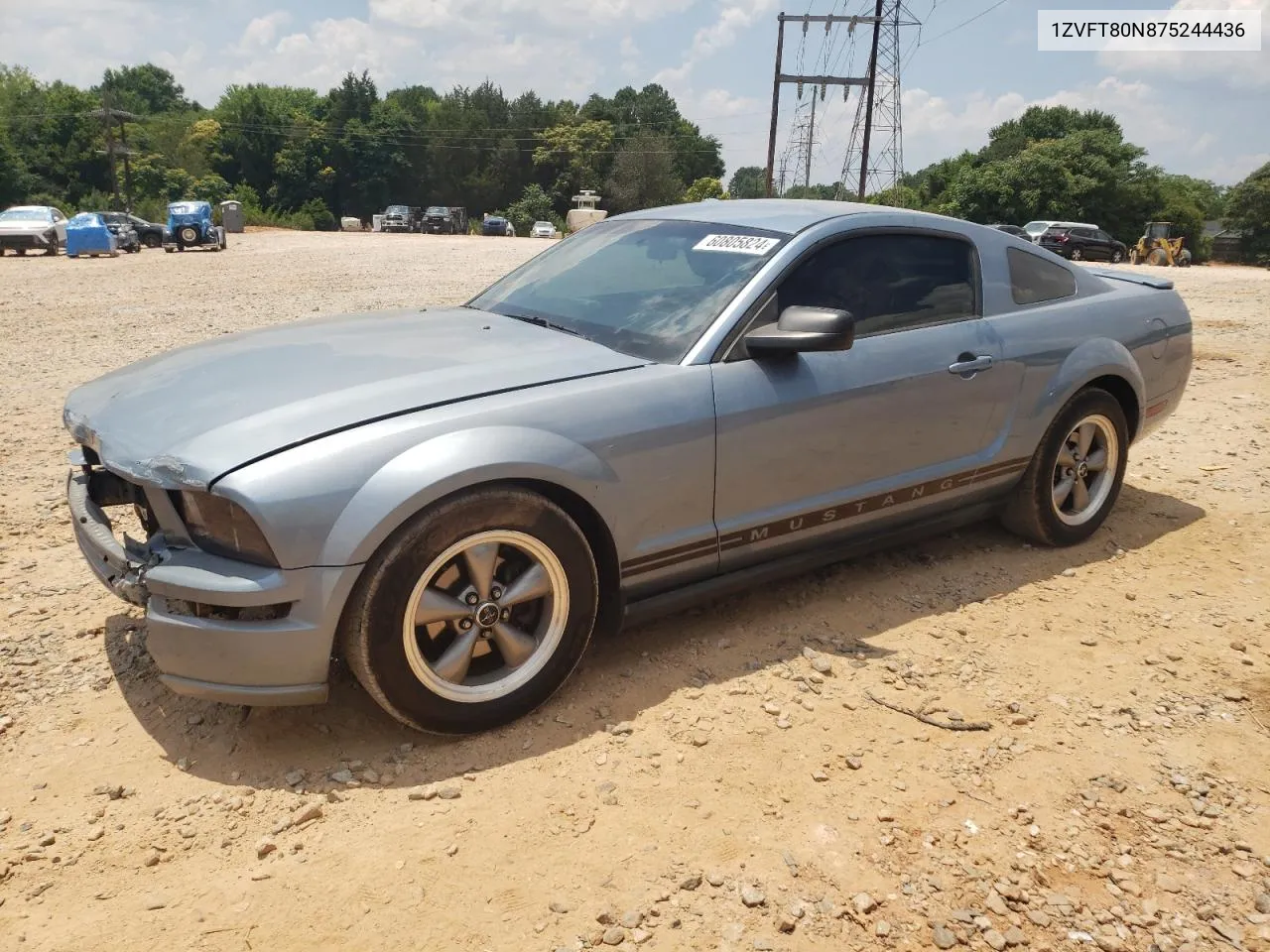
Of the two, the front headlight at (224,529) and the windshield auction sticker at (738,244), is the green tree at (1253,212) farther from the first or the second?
the front headlight at (224,529)

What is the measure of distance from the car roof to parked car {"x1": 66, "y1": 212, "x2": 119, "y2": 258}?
25.9 meters

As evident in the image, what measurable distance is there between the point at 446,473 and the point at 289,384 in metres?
0.67

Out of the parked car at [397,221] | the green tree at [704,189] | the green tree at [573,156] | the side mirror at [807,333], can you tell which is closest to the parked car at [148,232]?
the parked car at [397,221]

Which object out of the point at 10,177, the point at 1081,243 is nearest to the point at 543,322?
the point at 1081,243

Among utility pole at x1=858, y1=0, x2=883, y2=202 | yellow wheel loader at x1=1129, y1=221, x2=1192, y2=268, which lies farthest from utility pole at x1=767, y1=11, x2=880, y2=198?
yellow wheel loader at x1=1129, y1=221, x2=1192, y2=268

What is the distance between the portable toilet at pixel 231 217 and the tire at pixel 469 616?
4185cm

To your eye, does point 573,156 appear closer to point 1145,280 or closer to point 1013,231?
point 1013,231

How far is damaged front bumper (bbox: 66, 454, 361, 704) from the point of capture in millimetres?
2486

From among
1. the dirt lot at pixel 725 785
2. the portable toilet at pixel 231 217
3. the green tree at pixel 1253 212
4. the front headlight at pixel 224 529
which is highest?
the green tree at pixel 1253 212

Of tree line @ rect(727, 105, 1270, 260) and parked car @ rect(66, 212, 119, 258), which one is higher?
tree line @ rect(727, 105, 1270, 260)

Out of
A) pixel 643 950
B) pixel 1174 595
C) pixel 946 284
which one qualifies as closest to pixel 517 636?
pixel 643 950

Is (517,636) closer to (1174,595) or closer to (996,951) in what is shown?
(996,951)

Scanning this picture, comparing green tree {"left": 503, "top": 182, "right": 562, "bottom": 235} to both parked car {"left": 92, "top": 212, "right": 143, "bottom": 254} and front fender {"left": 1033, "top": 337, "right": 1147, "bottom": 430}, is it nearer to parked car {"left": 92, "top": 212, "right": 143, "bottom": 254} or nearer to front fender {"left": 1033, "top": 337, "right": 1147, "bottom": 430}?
parked car {"left": 92, "top": 212, "right": 143, "bottom": 254}

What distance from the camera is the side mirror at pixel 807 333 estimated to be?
3.09m
